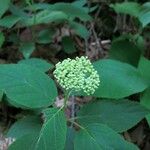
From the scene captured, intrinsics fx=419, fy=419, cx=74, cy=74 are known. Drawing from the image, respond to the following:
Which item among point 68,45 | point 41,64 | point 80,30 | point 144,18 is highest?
point 144,18

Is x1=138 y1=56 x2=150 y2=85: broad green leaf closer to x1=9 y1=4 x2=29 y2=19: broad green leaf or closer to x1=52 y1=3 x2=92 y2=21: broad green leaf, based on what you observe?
x1=52 y1=3 x2=92 y2=21: broad green leaf

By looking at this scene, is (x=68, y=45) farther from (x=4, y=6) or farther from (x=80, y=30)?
(x=4, y=6)

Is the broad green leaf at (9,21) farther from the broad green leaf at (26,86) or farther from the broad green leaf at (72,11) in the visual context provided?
Answer: the broad green leaf at (26,86)

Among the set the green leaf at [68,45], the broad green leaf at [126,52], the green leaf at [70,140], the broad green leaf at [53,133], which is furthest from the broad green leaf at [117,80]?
the green leaf at [68,45]

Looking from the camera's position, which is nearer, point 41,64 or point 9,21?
point 41,64

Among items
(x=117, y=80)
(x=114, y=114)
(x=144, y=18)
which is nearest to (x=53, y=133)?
(x=114, y=114)

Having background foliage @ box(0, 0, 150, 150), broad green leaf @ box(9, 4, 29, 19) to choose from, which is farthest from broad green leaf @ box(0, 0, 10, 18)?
broad green leaf @ box(9, 4, 29, 19)
